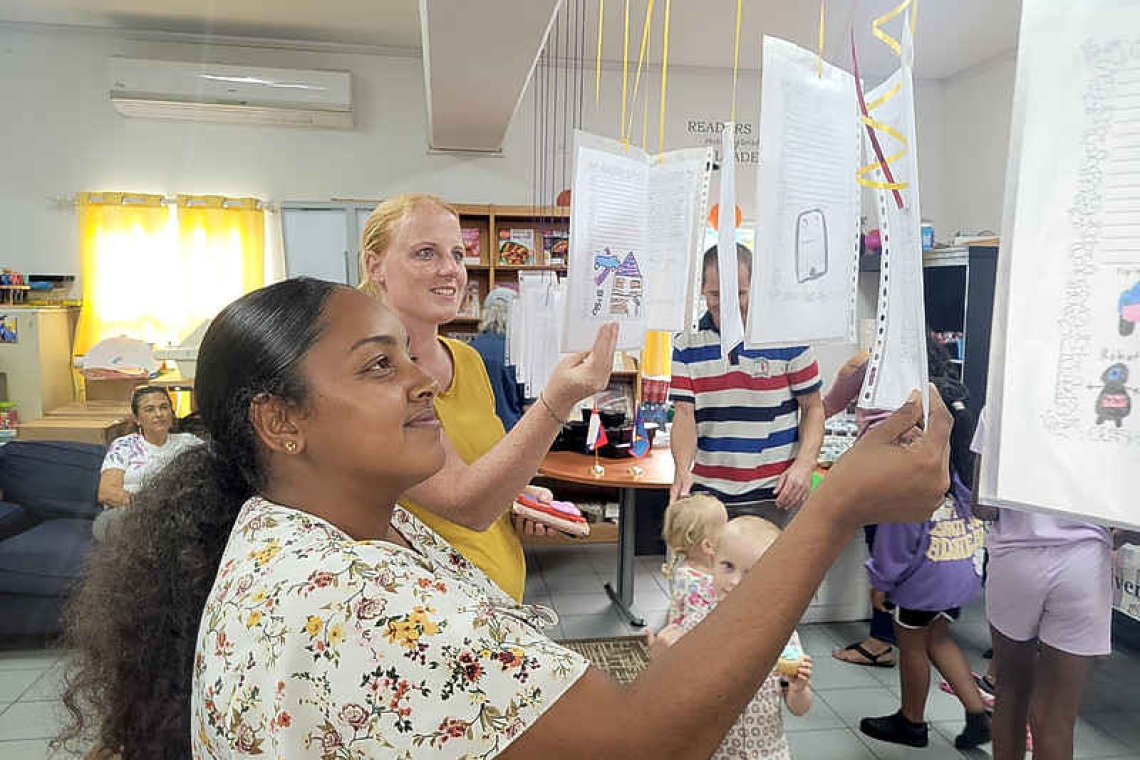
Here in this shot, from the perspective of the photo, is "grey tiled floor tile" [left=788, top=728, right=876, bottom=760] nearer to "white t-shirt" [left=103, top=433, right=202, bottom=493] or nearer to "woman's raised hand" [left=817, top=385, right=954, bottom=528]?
"woman's raised hand" [left=817, top=385, right=954, bottom=528]

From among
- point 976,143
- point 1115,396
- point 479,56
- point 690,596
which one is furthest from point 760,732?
point 976,143

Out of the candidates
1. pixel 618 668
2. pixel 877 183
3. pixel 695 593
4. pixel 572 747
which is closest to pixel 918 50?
pixel 618 668

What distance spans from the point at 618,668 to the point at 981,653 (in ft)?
5.44

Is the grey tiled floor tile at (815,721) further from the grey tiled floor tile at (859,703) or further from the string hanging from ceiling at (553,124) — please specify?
the string hanging from ceiling at (553,124)

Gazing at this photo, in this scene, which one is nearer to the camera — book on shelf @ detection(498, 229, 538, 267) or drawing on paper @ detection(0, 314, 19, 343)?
drawing on paper @ detection(0, 314, 19, 343)

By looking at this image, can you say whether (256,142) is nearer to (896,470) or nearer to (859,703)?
(859,703)

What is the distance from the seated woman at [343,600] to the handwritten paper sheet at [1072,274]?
130 mm

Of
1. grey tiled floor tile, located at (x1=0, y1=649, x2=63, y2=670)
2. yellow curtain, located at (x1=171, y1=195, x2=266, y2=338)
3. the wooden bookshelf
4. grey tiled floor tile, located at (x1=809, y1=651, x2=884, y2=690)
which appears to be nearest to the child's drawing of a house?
grey tiled floor tile, located at (x1=809, y1=651, x2=884, y2=690)

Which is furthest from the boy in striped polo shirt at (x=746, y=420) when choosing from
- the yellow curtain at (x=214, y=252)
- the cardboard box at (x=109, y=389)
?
the cardboard box at (x=109, y=389)

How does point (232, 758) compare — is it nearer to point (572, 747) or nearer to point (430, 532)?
point (572, 747)

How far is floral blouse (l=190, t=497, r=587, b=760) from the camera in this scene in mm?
610

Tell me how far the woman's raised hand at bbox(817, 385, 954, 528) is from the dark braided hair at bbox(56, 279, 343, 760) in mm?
575

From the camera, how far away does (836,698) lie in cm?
310

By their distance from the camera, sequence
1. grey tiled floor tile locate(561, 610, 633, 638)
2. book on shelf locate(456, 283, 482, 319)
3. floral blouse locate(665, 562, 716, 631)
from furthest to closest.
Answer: book on shelf locate(456, 283, 482, 319) < grey tiled floor tile locate(561, 610, 633, 638) < floral blouse locate(665, 562, 716, 631)
